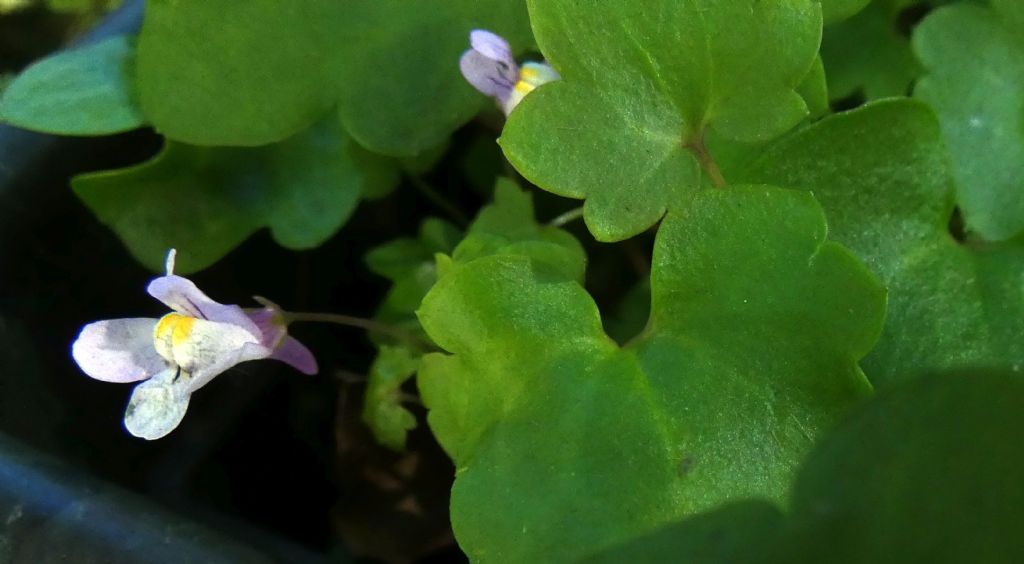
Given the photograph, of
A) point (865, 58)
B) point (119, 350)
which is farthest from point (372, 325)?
point (865, 58)

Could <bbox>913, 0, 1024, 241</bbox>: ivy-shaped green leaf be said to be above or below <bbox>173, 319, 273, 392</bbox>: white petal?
above

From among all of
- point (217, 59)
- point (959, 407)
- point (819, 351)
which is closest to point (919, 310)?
point (819, 351)

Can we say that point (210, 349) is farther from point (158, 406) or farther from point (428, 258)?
point (428, 258)

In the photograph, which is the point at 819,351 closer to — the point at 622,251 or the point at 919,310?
the point at 919,310

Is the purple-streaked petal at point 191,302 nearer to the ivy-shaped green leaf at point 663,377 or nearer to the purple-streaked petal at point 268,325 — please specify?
the purple-streaked petal at point 268,325

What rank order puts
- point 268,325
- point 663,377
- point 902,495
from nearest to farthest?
1. point 902,495
2. point 663,377
3. point 268,325

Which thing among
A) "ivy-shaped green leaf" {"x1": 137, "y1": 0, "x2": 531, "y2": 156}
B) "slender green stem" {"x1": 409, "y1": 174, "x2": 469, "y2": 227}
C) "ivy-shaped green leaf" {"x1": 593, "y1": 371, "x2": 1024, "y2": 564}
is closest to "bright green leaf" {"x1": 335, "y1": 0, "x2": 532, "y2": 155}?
"ivy-shaped green leaf" {"x1": 137, "y1": 0, "x2": 531, "y2": 156}

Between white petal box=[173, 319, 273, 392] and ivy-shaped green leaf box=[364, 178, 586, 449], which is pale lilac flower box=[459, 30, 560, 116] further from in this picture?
white petal box=[173, 319, 273, 392]
